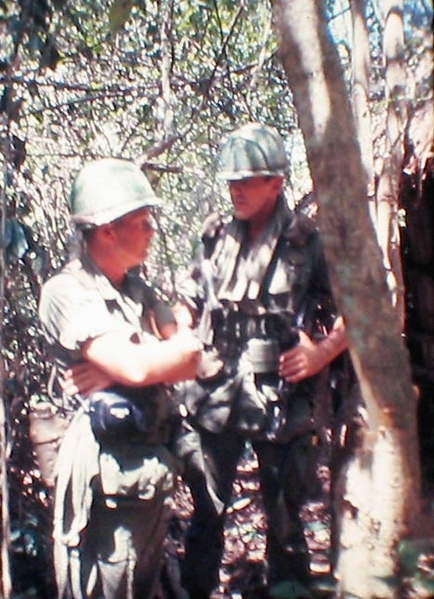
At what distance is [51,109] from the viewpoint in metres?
4.48

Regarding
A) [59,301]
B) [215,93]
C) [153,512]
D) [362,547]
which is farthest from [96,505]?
[215,93]

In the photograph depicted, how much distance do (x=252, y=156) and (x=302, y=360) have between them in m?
0.79

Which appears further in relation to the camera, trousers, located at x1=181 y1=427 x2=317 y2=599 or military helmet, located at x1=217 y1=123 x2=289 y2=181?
trousers, located at x1=181 y1=427 x2=317 y2=599

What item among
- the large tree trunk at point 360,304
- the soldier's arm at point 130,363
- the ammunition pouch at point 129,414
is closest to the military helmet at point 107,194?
the soldier's arm at point 130,363

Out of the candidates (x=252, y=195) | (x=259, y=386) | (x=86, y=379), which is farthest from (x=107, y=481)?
(x=252, y=195)

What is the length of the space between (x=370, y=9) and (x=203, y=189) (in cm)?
178

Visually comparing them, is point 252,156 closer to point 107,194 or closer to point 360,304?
point 107,194

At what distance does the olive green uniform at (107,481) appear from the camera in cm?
301

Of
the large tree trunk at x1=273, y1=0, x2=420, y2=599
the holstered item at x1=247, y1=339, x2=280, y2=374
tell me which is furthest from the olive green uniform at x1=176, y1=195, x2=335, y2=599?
the large tree trunk at x1=273, y1=0, x2=420, y2=599

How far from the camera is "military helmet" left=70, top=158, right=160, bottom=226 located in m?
2.96

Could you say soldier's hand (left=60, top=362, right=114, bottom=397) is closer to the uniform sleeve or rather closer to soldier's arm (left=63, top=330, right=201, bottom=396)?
soldier's arm (left=63, top=330, right=201, bottom=396)

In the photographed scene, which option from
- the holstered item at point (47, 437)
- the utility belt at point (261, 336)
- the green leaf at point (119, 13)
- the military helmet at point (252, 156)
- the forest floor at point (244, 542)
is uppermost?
the green leaf at point (119, 13)

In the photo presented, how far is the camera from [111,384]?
2.98 metres

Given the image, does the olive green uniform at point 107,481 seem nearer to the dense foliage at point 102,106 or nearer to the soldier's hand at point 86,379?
the soldier's hand at point 86,379
